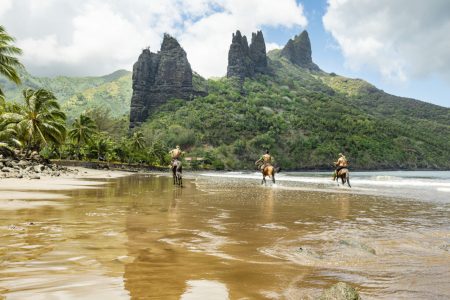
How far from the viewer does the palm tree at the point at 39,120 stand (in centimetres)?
4144

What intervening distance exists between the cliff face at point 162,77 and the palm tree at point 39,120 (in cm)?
10998

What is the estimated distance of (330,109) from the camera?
533ft

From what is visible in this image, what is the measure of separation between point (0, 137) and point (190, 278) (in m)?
43.5

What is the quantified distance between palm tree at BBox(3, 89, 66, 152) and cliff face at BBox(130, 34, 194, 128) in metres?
110

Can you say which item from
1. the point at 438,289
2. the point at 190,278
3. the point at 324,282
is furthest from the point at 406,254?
the point at 190,278

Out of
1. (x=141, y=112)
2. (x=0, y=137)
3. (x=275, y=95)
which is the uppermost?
(x=275, y=95)

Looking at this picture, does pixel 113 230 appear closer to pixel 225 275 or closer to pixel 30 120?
pixel 225 275

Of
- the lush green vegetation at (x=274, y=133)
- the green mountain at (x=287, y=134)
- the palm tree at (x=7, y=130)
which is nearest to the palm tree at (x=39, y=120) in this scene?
the palm tree at (x=7, y=130)

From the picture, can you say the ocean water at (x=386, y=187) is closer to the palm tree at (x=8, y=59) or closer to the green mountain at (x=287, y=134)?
the palm tree at (x=8, y=59)

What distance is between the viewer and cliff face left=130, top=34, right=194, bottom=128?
157 meters

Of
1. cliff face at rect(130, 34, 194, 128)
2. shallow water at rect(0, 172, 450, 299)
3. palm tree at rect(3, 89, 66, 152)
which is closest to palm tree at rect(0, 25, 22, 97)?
palm tree at rect(3, 89, 66, 152)

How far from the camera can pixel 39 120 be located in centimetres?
4266

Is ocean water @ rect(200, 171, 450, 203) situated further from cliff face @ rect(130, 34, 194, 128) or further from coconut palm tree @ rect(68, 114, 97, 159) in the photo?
cliff face @ rect(130, 34, 194, 128)

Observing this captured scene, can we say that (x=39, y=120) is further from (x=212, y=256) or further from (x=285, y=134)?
(x=285, y=134)
